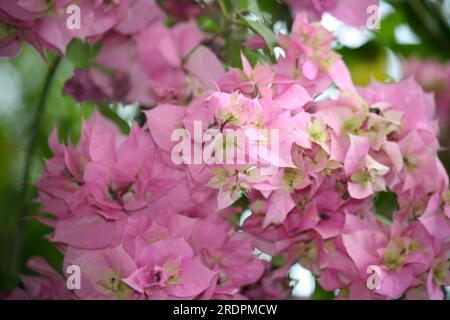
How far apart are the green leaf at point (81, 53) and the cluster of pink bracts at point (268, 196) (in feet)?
0.53

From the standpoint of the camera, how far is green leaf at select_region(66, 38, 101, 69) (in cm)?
85

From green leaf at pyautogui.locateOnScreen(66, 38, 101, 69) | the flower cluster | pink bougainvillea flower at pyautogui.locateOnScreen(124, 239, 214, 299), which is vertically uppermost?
green leaf at pyautogui.locateOnScreen(66, 38, 101, 69)

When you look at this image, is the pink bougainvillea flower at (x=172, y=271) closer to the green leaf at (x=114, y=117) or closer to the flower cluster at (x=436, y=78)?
the green leaf at (x=114, y=117)

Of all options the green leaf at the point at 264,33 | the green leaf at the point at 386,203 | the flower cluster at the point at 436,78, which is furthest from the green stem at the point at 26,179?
the flower cluster at the point at 436,78

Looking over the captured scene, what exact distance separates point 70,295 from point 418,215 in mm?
285

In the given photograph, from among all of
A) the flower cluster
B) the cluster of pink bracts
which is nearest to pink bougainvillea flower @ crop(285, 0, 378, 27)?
the cluster of pink bracts

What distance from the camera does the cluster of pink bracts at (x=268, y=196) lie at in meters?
0.58

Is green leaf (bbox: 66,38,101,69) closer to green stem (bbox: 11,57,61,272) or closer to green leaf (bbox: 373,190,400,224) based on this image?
green stem (bbox: 11,57,61,272)

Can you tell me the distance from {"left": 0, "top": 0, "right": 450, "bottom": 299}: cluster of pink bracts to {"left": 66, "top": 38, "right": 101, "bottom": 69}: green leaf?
16 cm

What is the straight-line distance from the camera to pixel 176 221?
0.60 m

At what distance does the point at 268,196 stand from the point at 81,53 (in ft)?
1.19

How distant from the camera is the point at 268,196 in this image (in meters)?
0.58

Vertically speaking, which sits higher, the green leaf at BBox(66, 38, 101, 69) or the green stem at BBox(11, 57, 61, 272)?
the green leaf at BBox(66, 38, 101, 69)

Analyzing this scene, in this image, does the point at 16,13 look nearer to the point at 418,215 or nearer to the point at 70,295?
the point at 70,295
